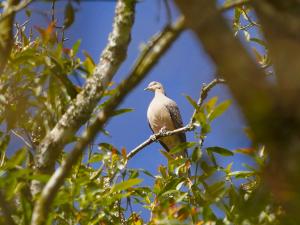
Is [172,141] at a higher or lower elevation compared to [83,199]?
higher

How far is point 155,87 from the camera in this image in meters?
9.54

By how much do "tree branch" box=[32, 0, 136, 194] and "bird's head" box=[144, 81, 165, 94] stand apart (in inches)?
279

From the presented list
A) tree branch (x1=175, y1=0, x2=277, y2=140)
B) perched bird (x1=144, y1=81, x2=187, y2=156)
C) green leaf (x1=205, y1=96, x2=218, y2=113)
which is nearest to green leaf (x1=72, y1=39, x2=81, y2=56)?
green leaf (x1=205, y1=96, x2=218, y2=113)

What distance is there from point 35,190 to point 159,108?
6284 mm

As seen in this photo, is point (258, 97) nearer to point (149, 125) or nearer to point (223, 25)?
point (223, 25)

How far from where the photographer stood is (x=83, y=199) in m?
Result: 2.11

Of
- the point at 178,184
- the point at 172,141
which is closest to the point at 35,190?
the point at 178,184

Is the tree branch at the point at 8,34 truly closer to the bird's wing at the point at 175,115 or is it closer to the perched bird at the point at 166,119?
the perched bird at the point at 166,119

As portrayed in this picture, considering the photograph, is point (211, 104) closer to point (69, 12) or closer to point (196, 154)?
point (196, 154)

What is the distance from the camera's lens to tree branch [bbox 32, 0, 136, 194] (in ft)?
7.11

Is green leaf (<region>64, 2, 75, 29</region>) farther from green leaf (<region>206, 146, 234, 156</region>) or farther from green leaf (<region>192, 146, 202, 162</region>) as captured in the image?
green leaf (<region>206, 146, 234, 156</region>)

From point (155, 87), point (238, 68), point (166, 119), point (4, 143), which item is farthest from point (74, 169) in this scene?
point (155, 87)

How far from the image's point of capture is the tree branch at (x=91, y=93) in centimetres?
217

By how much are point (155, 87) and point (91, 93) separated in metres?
7.27
